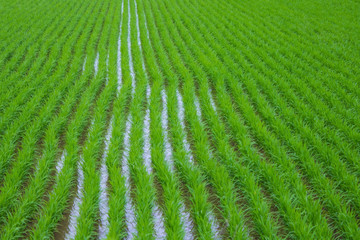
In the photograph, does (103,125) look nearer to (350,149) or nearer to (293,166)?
(293,166)

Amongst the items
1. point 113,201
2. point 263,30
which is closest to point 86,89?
point 113,201

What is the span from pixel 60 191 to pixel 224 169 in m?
1.78

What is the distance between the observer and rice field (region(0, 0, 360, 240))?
7.85 ft

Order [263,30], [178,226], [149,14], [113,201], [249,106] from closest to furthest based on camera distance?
[178,226], [113,201], [249,106], [263,30], [149,14]

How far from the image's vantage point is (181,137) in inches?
138

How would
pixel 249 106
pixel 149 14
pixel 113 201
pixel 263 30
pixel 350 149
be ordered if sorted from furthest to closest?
pixel 149 14
pixel 263 30
pixel 249 106
pixel 350 149
pixel 113 201

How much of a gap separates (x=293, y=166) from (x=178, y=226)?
153cm

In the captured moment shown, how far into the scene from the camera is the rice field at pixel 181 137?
7.85ft

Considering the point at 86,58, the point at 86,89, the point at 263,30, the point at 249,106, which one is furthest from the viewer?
the point at 263,30

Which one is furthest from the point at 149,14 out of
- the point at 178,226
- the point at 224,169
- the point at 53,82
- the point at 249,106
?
the point at 178,226

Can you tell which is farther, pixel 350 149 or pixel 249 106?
pixel 249 106

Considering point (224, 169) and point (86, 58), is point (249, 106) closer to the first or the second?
point (224, 169)

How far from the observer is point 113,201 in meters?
2.46

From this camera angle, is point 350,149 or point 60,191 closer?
point 60,191
